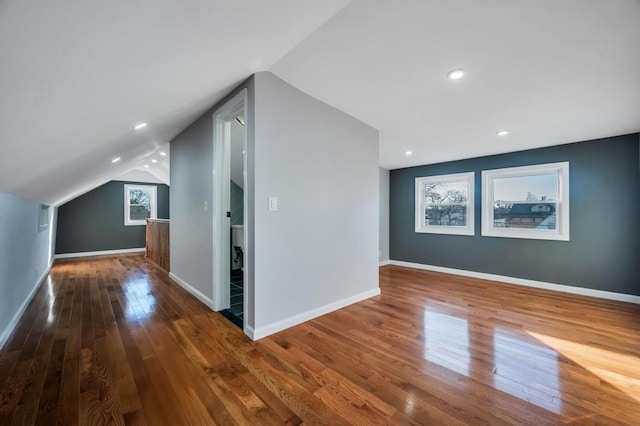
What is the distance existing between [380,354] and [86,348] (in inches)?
92.9

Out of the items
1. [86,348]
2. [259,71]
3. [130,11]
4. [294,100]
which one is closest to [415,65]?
[294,100]

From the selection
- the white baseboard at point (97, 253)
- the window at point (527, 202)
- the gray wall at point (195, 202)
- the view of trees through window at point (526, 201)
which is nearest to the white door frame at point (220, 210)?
the gray wall at point (195, 202)

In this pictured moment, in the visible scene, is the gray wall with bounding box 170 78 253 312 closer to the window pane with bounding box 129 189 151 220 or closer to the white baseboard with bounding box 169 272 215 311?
the white baseboard with bounding box 169 272 215 311

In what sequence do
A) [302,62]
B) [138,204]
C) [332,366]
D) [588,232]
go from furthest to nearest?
1. [138,204]
2. [588,232]
3. [302,62]
4. [332,366]

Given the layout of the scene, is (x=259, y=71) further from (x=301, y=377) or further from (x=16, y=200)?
(x=16, y=200)

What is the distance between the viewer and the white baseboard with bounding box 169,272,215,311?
3.03 m

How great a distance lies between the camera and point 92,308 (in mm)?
2955

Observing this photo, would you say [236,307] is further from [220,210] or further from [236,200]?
[236,200]

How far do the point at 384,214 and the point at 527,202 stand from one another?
2515mm

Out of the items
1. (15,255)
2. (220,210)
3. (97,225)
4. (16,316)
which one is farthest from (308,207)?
(97,225)

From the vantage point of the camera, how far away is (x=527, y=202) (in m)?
4.18

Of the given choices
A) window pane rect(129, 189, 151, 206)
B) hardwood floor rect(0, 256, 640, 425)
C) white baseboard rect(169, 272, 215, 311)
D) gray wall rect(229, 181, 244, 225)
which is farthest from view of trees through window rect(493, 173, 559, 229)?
window pane rect(129, 189, 151, 206)

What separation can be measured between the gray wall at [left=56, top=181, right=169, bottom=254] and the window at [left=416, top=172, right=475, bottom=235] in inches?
293

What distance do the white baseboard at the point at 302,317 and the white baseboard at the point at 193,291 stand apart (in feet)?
3.05
